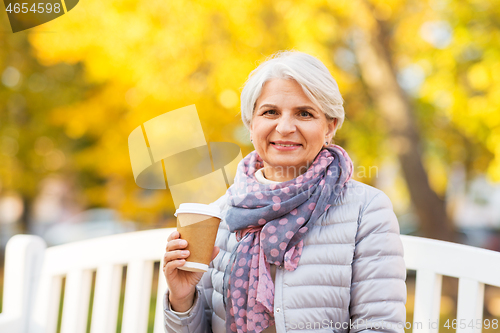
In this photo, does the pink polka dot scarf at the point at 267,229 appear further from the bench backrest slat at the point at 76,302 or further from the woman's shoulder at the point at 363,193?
the bench backrest slat at the point at 76,302

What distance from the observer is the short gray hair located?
1621 mm

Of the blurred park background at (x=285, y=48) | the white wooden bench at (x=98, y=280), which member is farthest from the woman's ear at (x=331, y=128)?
the blurred park background at (x=285, y=48)

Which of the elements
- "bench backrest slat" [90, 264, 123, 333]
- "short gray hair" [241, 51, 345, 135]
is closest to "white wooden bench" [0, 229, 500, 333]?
"bench backrest slat" [90, 264, 123, 333]

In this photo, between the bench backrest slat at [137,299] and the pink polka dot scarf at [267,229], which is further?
the bench backrest slat at [137,299]

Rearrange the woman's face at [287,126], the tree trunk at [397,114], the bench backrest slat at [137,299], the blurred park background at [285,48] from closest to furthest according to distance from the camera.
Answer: the woman's face at [287,126] < the bench backrest slat at [137,299] < the blurred park background at [285,48] < the tree trunk at [397,114]

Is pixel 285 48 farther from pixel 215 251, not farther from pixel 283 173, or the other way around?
pixel 215 251

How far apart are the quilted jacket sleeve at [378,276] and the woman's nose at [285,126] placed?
45cm

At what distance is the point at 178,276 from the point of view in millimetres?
1625

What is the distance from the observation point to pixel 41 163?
8.84m

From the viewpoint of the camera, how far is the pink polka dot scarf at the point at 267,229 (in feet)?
5.31

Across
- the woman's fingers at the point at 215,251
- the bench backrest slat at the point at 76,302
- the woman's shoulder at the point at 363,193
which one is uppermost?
the woman's shoulder at the point at 363,193

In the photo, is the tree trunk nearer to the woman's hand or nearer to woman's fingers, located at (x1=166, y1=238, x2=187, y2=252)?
the woman's hand

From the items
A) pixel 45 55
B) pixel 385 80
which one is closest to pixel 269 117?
pixel 385 80

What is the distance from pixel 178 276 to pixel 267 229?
1.32ft
